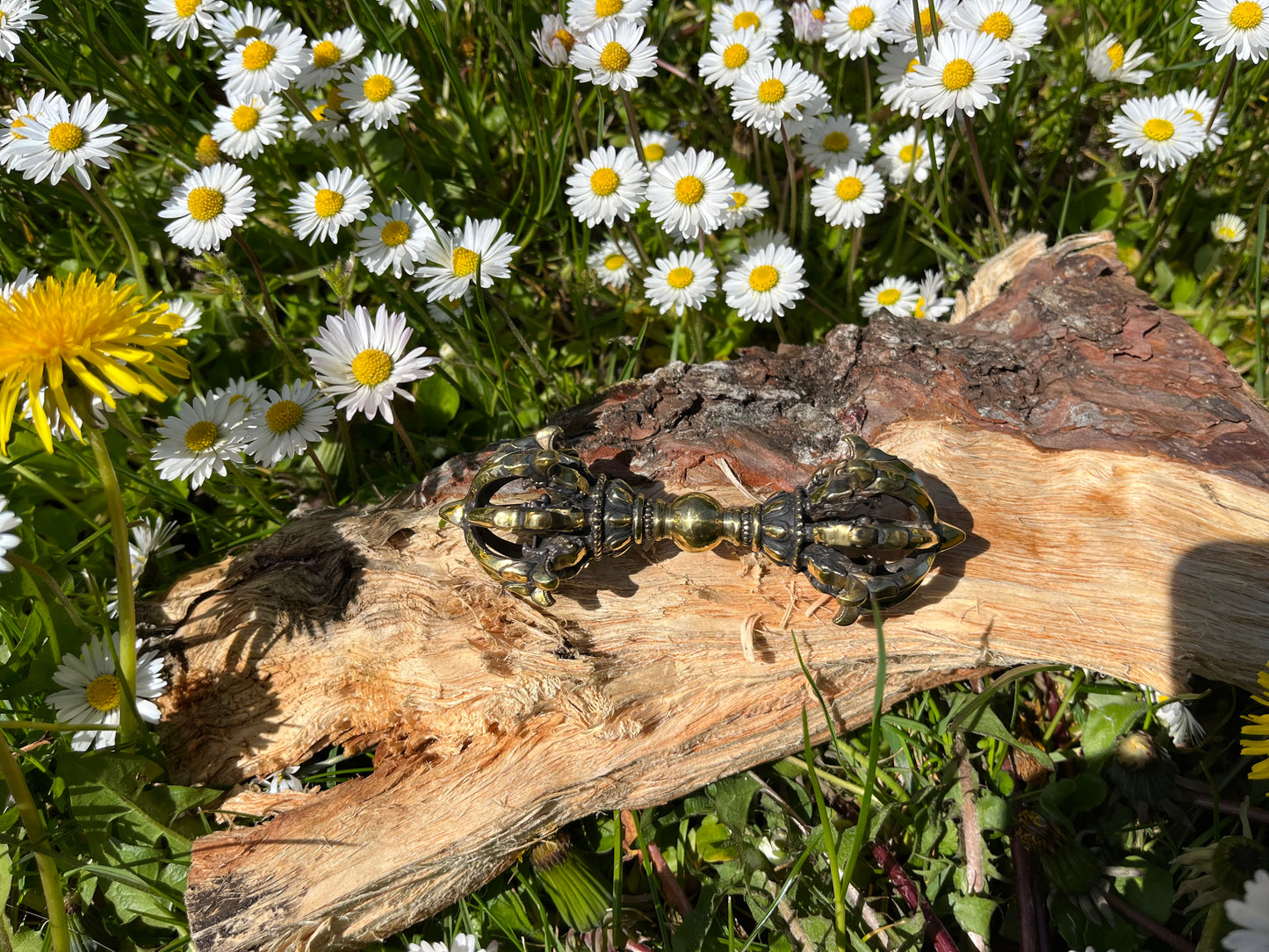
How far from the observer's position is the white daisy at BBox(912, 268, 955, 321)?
9.50 ft

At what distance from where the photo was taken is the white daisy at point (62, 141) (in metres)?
2.57

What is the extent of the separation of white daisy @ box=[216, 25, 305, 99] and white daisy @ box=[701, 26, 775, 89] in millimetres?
1302

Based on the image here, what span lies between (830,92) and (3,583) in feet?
10.3

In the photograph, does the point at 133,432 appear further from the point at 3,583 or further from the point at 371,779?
the point at 371,779

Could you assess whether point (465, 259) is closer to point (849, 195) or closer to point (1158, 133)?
point (849, 195)

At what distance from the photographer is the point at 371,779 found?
6.63 ft

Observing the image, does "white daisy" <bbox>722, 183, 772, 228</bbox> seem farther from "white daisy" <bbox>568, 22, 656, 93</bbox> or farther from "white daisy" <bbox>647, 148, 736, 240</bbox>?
"white daisy" <bbox>568, 22, 656, 93</bbox>

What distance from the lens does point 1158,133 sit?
2789 millimetres

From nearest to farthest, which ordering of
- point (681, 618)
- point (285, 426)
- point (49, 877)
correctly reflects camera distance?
point (49, 877) → point (681, 618) → point (285, 426)

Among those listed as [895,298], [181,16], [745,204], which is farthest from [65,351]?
[895,298]

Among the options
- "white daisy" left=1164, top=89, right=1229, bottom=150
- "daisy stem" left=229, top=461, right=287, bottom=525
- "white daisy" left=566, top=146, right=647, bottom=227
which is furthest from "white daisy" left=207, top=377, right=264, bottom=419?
"white daisy" left=1164, top=89, right=1229, bottom=150

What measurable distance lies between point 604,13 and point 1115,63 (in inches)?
68.0

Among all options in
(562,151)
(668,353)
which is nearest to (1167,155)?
(668,353)

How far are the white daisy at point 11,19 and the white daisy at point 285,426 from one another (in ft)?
4.48
